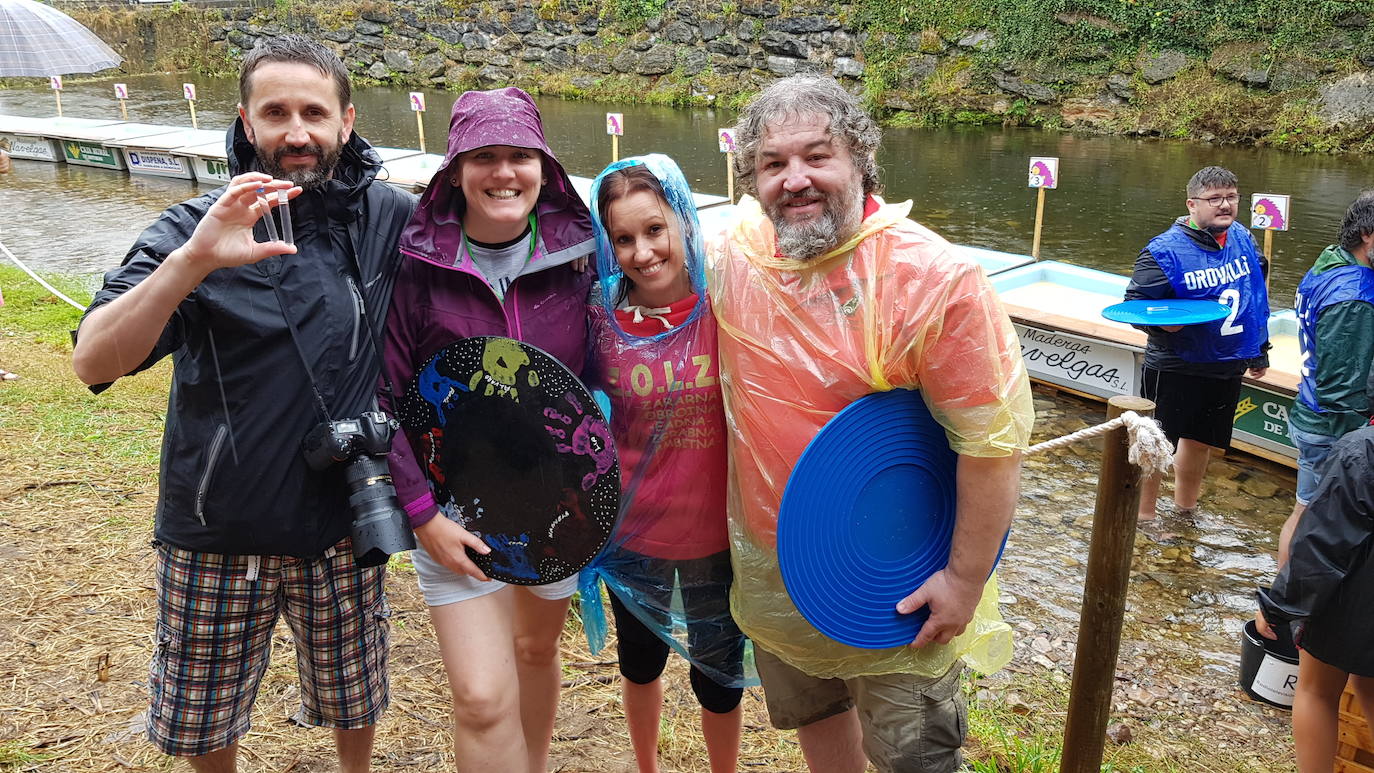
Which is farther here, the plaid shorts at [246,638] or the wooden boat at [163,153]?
the wooden boat at [163,153]

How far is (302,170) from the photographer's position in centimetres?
189

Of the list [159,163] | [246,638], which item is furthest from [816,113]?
[159,163]

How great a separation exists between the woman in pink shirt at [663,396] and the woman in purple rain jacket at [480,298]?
0.31ft

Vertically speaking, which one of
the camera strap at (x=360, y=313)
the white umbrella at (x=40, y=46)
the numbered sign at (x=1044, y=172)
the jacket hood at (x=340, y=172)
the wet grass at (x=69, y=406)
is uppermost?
the white umbrella at (x=40, y=46)

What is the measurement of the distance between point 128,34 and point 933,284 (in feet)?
119

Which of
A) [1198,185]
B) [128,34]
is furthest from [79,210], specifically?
[128,34]

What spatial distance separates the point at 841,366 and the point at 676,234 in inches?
18.4

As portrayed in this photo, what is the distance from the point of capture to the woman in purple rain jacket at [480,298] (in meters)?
1.95

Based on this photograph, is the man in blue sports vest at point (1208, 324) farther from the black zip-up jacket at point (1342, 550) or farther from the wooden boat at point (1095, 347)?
the black zip-up jacket at point (1342, 550)

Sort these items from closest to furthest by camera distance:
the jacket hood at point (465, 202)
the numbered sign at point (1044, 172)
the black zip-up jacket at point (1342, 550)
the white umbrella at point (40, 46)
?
the jacket hood at point (465, 202), the black zip-up jacket at point (1342, 550), the white umbrella at point (40, 46), the numbered sign at point (1044, 172)

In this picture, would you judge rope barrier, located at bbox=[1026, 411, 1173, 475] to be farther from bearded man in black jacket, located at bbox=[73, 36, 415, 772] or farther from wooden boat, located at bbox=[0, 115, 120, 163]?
wooden boat, located at bbox=[0, 115, 120, 163]

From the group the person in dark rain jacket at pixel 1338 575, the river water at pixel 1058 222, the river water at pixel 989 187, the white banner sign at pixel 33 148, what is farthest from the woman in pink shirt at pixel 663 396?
the white banner sign at pixel 33 148

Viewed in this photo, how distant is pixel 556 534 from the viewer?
6.64 ft

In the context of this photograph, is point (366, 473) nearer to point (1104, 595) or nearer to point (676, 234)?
point (676, 234)
